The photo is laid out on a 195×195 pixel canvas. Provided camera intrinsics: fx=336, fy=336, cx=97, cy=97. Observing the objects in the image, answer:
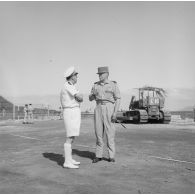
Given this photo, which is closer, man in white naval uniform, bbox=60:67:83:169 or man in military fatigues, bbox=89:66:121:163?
man in white naval uniform, bbox=60:67:83:169

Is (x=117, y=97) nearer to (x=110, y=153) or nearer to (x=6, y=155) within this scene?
(x=110, y=153)

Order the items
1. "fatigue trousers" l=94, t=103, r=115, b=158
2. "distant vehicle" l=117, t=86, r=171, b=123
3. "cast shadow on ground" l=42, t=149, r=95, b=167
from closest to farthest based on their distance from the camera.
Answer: "fatigue trousers" l=94, t=103, r=115, b=158 → "cast shadow on ground" l=42, t=149, r=95, b=167 → "distant vehicle" l=117, t=86, r=171, b=123

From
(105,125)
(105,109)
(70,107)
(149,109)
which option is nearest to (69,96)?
(70,107)

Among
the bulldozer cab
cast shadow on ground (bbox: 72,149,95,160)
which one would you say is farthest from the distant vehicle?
cast shadow on ground (bbox: 72,149,95,160)

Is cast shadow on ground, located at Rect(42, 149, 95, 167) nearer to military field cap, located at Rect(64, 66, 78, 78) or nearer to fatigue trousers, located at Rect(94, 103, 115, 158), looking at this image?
fatigue trousers, located at Rect(94, 103, 115, 158)

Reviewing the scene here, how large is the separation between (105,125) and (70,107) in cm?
98

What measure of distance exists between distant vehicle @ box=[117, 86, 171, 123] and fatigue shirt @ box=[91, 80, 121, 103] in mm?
16825

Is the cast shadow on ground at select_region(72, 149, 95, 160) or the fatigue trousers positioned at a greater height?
the fatigue trousers

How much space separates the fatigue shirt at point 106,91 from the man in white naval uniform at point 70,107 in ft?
2.50

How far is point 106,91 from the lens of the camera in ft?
21.4

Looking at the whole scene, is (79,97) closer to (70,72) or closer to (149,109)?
(70,72)

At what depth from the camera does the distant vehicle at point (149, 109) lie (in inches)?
941

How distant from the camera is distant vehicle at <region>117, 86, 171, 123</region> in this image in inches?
941

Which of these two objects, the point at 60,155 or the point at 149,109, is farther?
the point at 149,109
